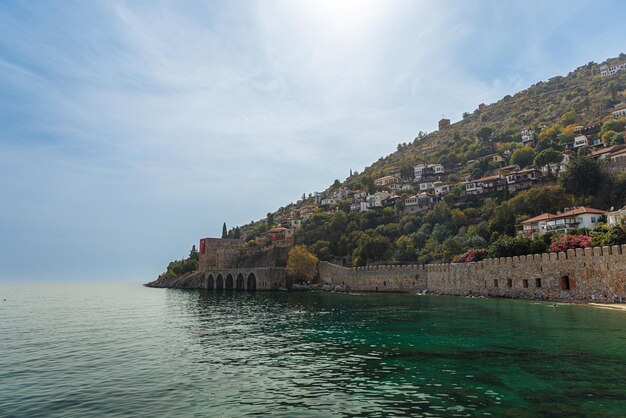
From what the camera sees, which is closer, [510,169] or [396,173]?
[510,169]

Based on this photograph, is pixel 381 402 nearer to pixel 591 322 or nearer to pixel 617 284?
pixel 591 322

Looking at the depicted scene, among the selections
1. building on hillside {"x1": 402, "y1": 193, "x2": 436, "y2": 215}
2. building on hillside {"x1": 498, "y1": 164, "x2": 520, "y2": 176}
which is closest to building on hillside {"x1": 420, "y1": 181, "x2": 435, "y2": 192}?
building on hillside {"x1": 402, "y1": 193, "x2": 436, "y2": 215}

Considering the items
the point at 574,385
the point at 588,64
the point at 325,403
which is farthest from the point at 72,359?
the point at 588,64

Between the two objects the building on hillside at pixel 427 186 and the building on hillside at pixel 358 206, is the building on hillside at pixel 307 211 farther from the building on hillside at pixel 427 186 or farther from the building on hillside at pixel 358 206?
the building on hillside at pixel 427 186

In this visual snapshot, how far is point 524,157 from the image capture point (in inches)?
3519

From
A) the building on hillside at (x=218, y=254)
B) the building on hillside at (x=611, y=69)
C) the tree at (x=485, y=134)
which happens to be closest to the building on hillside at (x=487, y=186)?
the tree at (x=485, y=134)

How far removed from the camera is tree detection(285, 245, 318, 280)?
7369 centimetres

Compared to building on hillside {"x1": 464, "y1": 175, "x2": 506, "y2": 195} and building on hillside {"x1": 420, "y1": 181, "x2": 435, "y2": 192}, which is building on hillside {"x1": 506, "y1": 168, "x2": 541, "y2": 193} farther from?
building on hillside {"x1": 420, "y1": 181, "x2": 435, "y2": 192}

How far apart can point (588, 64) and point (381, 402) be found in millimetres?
193988

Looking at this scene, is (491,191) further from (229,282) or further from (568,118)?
(229,282)

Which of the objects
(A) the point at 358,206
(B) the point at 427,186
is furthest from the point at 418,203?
(A) the point at 358,206

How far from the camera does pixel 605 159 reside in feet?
200

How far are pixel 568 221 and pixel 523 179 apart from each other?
95.5 ft

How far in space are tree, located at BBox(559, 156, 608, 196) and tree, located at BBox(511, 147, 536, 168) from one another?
30.8 meters
